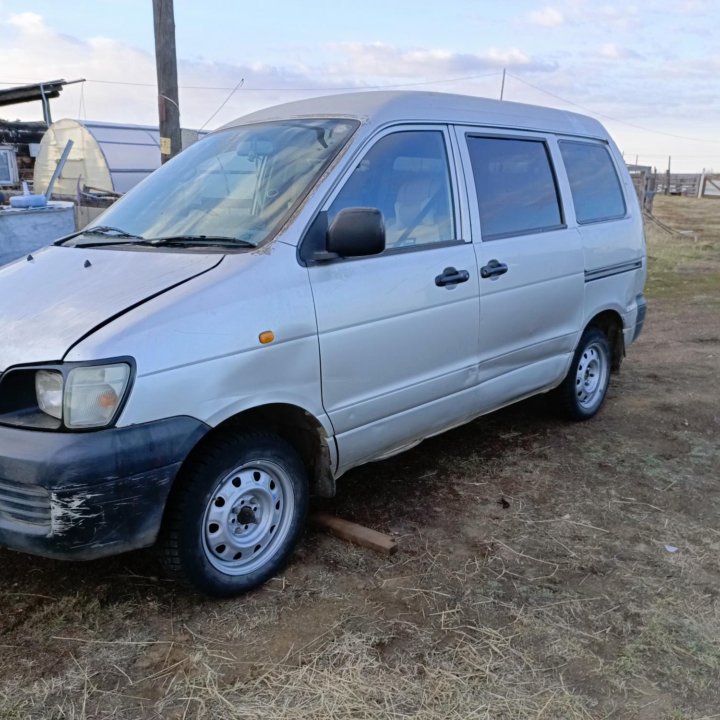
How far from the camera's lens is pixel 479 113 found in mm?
4160

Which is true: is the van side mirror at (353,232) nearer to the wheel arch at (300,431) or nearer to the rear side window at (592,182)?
the wheel arch at (300,431)

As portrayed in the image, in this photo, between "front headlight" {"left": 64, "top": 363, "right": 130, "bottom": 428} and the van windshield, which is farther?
the van windshield

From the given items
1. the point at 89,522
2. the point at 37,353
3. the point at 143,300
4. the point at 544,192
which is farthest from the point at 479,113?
the point at 89,522

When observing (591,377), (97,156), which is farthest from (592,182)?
(97,156)

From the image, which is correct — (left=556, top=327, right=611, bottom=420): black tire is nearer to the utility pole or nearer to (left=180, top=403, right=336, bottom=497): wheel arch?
(left=180, top=403, right=336, bottom=497): wheel arch

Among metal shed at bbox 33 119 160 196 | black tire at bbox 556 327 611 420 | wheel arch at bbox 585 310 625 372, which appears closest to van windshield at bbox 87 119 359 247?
black tire at bbox 556 327 611 420

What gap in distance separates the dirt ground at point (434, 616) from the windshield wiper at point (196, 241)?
4.83 ft

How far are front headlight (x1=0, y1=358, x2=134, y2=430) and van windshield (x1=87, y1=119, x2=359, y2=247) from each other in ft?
2.91

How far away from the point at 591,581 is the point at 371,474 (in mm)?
1515

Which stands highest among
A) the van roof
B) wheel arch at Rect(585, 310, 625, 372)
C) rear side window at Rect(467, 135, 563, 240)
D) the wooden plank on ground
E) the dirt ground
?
the van roof

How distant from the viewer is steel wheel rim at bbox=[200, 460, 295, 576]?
9.75 ft

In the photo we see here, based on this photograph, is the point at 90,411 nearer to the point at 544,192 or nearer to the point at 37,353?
the point at 37,353

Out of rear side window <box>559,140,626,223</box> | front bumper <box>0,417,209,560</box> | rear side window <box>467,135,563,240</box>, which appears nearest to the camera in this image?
front bumper <box>0,417,209,560</box>

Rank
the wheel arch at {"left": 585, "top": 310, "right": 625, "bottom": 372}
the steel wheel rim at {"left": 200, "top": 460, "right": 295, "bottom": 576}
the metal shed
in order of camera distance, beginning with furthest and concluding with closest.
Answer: the metal shed
the wheel arch at {"left": 585, "top": 310, "right": 625, "bottom": 372}
the steel wheel rim at {"left": 200, "top": 460, "right": 295, "bottom": 576}
